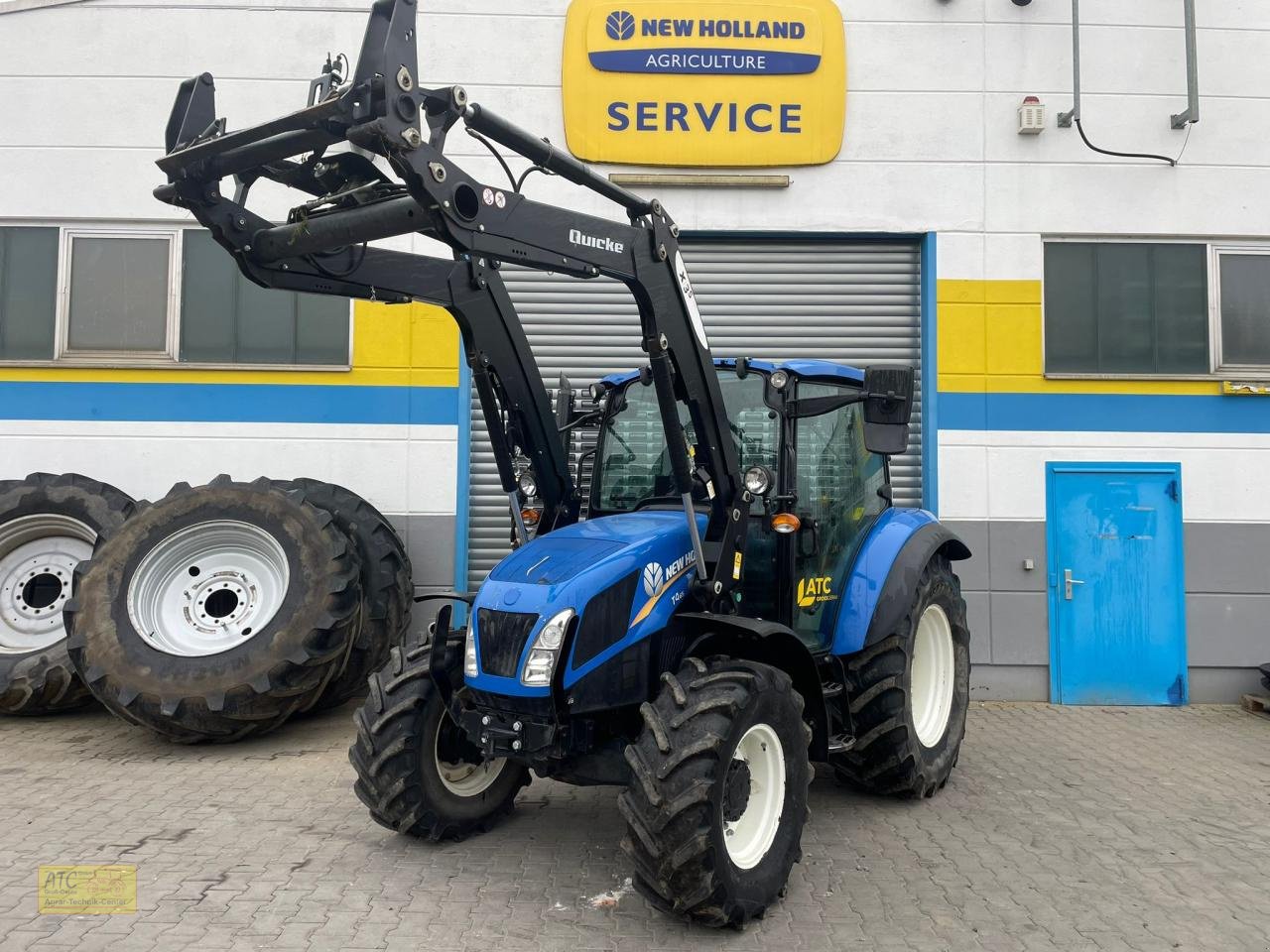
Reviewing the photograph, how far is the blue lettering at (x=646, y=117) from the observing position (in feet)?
25.6

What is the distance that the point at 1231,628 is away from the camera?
7660 millimetres

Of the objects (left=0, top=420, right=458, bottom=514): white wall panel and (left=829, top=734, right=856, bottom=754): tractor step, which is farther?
(left=0, top=420, right=458, bottom=514): white wall panel

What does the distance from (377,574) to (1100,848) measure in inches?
193

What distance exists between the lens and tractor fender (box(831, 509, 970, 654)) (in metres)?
4.70

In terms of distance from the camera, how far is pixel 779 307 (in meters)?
7.98

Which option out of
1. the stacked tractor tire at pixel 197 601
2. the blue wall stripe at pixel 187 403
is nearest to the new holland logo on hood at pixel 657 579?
the stacked tractor tire at pixel 197 601

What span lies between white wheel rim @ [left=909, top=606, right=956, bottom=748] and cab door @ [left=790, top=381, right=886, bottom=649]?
Result: 0.78 meters

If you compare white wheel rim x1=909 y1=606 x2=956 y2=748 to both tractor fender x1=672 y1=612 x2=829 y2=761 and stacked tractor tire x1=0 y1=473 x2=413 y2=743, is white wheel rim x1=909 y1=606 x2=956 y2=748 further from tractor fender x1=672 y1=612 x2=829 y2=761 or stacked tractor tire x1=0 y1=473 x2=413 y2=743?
stacked tractor tire x1=0 y1=473 x2=413 y2=743

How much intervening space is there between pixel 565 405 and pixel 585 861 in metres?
2.38

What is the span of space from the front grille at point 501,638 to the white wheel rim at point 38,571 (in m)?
4.74

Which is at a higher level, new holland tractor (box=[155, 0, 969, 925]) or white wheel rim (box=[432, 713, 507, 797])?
new holland tractor (box=[155, 0, 969, 925])

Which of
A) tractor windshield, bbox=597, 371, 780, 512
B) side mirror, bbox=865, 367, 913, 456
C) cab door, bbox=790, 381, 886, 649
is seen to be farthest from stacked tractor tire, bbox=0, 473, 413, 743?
side mirror, bbox=865, 367, 913, 456

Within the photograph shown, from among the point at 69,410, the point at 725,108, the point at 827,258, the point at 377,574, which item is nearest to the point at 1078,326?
the point at 827,258

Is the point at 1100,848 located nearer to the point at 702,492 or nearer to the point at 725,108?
the point at 702,492
